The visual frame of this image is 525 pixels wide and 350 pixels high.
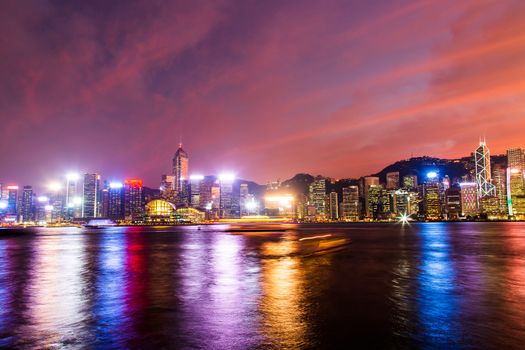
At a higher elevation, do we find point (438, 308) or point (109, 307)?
point (109, 307)

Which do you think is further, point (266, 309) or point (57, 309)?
point (57, 309)

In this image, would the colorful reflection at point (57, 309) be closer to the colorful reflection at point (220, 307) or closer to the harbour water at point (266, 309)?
the harbour water at point (266, 309)

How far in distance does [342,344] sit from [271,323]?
3.46 metres

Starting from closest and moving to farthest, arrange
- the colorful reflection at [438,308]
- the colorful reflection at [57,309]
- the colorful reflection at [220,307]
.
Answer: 1. the colorful reflection at [220,307]
2. the colorful reflection at [438,308]
3. the colorful reflection at [57,309]

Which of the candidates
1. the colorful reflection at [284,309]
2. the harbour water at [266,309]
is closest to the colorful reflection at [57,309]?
the harbour water at [266,309]

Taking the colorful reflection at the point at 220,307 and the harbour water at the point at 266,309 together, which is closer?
the harbour water at the point at 266,309

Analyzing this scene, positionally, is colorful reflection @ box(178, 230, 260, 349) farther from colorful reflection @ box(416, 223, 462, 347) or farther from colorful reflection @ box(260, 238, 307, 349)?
colorful reflection @ box(416, 223, 462, 347)

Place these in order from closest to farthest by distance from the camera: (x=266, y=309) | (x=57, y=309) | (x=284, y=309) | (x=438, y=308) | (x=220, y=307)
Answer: (x=284, y=309), (x=266, y=309), (x=438, y=308), (x=57, y=309), (x=220, y=307)

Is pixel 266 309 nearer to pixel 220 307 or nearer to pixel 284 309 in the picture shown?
pixel 284 309

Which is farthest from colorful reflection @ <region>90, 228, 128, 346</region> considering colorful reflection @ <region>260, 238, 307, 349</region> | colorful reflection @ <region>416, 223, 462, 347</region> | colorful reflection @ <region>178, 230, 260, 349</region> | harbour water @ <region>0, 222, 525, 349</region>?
colorful reflection @ <region>416, 223, 462, 347</region>

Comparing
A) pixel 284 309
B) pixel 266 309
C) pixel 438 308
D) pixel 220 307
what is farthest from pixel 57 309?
pixel 438 308

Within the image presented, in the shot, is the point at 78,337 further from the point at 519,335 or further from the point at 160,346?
the point at 519,335

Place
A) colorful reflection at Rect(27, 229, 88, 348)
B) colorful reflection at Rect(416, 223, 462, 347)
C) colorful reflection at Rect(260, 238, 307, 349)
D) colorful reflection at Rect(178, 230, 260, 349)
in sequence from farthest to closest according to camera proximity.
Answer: colorful reflection at Rect(27, 229, 88, 348)
colorful reflection at Rect(416, 223, 462, 347)
colorful reflection at Rect(178, 230, 260, 349)
colorful reflection at Rect(260, 238, 307, 349)

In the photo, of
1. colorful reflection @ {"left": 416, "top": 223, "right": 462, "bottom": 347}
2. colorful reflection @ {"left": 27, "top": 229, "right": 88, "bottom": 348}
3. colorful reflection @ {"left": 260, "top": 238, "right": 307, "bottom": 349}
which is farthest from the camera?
colorful reflection @ {"left": 27, "top": 229, "right": 88, "bottom": 348}
